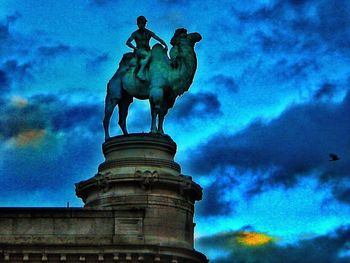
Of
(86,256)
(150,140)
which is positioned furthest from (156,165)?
(86,256)

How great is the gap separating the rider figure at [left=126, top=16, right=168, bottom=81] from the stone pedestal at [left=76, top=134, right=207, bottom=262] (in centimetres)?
430

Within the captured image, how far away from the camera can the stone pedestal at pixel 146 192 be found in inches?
2275

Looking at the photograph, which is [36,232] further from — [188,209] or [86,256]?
[188,209]

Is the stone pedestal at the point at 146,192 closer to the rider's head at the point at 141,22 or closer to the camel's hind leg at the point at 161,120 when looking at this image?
the camel's hind leg at the point at 161,120

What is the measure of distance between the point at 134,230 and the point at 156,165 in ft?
13.0

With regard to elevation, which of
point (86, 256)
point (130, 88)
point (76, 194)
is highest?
point (130, 88)

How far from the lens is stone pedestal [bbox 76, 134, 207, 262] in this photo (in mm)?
57781

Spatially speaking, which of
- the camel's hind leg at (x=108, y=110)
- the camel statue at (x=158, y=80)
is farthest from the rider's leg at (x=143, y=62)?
the camel's hind leg at (x=108, y=110)

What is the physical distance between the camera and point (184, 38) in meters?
62.9

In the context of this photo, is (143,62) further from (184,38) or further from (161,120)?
(161,120)

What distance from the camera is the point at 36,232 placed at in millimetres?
57125

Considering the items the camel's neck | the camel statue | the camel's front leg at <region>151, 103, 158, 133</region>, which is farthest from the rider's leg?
the camel's front leg at <region>151, 103, 158, 133</region>

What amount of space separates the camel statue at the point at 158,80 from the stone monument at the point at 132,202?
5cm

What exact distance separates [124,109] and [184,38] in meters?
4.87
